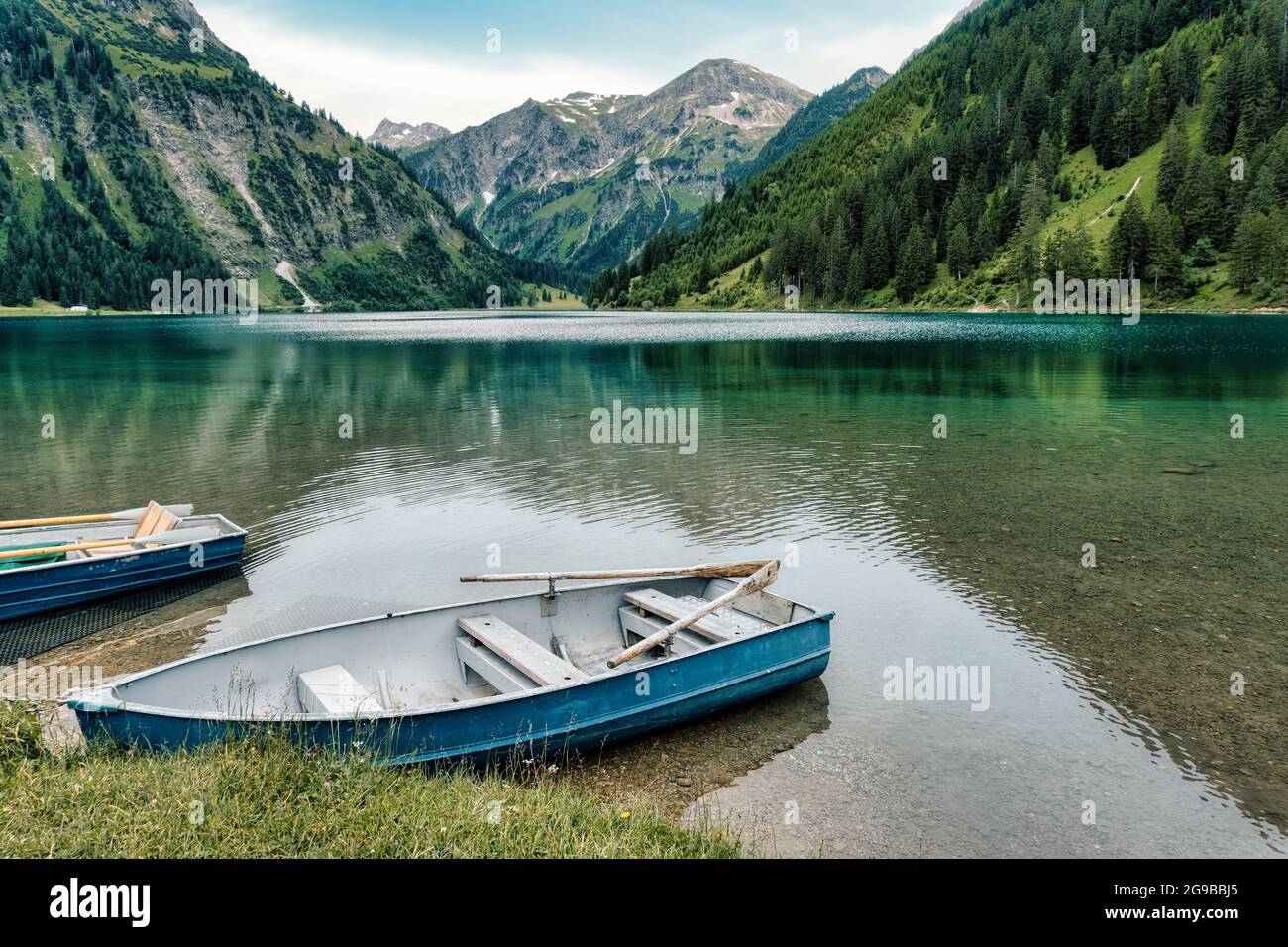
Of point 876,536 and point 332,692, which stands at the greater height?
point 876,536

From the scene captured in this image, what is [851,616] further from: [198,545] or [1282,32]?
[1282,32]

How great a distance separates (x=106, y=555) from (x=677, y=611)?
13.8 m

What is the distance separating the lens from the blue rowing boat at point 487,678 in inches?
396

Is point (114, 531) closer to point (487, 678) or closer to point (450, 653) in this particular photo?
point (450, 653)

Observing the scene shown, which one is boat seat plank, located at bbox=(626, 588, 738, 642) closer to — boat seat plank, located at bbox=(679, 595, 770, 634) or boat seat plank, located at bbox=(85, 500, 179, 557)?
boat seat plank, located at bbox=(679, 595, 770, 634)

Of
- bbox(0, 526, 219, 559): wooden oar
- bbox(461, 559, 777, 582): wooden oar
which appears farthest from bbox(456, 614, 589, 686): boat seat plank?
bbox(0, 526, 219, 559): wooden oar

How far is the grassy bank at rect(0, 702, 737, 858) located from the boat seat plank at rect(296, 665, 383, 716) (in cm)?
164

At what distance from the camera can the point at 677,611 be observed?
15.0m

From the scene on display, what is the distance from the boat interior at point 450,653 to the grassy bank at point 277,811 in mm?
962

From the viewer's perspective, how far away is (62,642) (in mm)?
16750

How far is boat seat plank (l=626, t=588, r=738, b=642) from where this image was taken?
14398 millimetres

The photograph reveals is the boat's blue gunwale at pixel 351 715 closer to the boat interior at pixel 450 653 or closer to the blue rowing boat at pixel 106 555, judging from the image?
the boat interior at pixel 450 653

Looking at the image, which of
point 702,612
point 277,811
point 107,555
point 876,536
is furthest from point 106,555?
point 876,536
